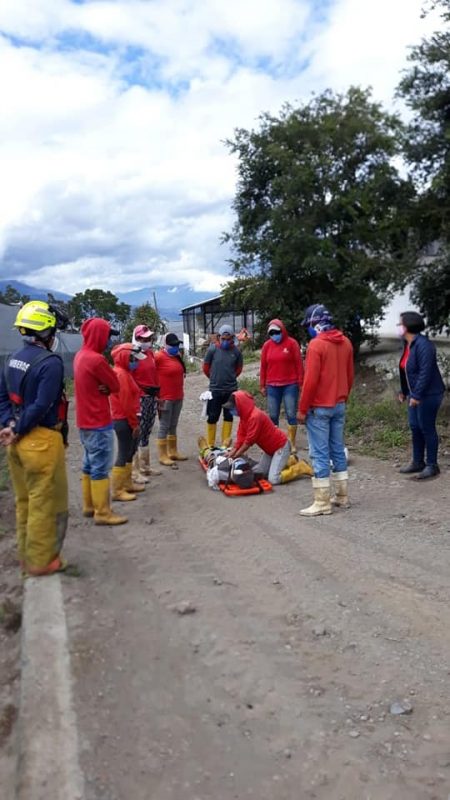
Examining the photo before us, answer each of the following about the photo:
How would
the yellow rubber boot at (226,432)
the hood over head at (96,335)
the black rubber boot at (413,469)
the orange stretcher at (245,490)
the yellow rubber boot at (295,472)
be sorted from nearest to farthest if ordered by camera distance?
the hood over head at (96,335)
the orange stretcher at (245,490)
the yellow rubber boot at (295,472)
the black rubber boot at (413,469)
the yellow rubber boot at (226,432)

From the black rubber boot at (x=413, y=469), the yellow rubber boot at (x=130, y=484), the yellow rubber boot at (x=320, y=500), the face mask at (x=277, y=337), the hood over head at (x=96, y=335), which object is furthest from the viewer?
the face mask at (x=277, y=337)

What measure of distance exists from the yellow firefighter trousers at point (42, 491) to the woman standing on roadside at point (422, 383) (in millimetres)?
4099

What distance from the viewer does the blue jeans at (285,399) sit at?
814 cm

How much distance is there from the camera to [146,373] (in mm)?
7707

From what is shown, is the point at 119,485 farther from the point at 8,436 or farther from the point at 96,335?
the point at 8,436

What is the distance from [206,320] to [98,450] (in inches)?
1192

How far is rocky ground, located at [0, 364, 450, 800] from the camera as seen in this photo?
101 inches

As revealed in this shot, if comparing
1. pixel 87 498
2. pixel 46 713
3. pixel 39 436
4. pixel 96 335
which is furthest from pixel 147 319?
pixel 46 713

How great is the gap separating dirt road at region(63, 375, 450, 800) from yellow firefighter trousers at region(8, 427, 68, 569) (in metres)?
0.32

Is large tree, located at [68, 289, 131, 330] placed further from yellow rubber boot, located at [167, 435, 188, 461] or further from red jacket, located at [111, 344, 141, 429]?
red jacket, located at [111, 344, 141, 429]

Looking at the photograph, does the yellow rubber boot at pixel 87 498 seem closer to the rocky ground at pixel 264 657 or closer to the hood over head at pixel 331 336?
the rocky ground at pixel 264 657

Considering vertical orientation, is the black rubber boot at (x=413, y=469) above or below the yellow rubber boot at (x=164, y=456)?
below

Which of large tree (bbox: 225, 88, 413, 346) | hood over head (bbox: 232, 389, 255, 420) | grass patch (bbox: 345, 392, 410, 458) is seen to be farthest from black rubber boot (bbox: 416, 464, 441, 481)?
large tree (bbox: 225, 88, 413, 346)

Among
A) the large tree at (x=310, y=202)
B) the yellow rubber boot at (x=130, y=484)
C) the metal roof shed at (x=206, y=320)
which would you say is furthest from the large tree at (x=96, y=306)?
the yellow rubber boot at (x=130, y=484)
